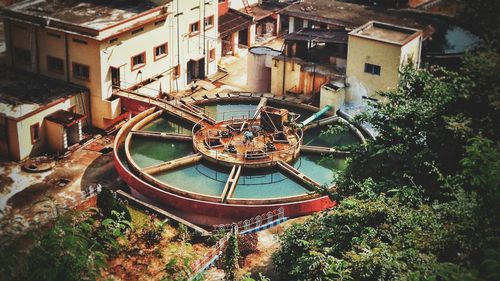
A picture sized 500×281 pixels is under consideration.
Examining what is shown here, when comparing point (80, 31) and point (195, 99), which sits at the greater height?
point (80, 31)

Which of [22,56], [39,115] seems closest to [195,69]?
[22,56]

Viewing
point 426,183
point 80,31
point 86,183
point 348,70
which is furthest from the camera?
point 348,70

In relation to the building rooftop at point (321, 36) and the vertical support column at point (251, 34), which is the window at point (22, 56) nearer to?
the building rooftop at point (321, 36)

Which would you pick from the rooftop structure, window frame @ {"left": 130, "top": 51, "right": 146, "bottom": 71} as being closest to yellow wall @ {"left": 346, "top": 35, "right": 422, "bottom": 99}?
the rooftop structure

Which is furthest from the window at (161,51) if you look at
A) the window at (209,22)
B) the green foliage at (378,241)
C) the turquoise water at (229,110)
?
the green foliage at (378,241)

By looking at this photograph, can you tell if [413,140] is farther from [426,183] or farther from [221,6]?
[221,6]

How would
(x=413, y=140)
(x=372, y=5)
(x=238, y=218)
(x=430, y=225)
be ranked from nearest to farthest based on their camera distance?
1. (x=430, y=225)
2. (x=413, y=140)
3. (x=238, y=218)
4. (x=372, y=5)

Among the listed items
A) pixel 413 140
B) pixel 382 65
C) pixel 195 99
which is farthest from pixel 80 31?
→ pixel 413 140
